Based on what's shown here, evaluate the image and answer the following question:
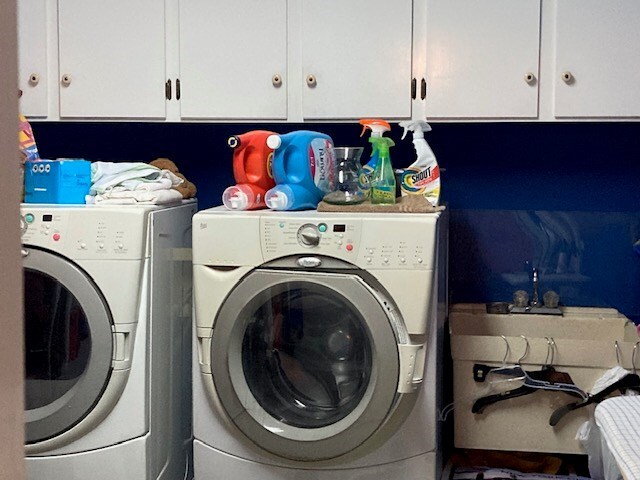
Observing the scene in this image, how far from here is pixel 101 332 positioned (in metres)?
2.32

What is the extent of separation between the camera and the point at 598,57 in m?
2.61

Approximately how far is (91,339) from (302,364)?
1.87ft

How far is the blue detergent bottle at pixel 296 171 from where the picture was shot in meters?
2.42

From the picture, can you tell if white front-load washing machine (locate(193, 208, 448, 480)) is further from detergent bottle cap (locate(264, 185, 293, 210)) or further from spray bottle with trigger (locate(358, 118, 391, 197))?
spray bottle with trigger (locate(358, 118, 391, 197))

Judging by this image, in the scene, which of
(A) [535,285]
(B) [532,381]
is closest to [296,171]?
(B) [532,381]

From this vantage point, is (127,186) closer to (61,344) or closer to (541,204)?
(61,344)

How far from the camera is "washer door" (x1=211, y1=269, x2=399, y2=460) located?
2213 mm

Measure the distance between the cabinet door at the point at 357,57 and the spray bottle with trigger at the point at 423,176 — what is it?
0.24 meters

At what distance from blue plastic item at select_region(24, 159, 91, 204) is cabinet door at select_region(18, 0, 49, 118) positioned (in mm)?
452

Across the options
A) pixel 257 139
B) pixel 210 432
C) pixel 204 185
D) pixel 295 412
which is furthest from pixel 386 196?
pixel 204 185

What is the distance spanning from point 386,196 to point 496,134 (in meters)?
0.80

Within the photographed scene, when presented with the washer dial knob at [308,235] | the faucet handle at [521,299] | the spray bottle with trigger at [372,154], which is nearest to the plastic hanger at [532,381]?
the faucet handle at [521,299]

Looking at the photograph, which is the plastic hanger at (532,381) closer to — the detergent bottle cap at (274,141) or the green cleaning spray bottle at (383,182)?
the green cleaning spray bottle at (383,182)

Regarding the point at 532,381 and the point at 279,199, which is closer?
the point at 279,199
